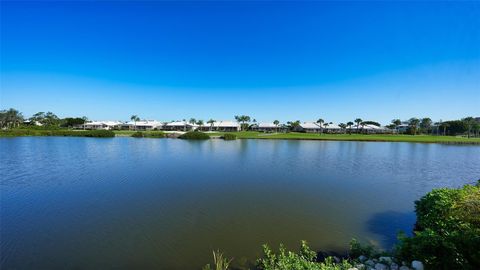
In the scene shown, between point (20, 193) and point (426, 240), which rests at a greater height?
point (426, 240)

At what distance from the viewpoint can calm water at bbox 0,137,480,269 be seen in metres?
7.54

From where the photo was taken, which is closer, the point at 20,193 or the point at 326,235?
the point at 326,235

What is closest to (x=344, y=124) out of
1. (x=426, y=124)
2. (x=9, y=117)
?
(x=426, y=124)

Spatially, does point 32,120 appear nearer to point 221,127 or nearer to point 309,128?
point 221,127

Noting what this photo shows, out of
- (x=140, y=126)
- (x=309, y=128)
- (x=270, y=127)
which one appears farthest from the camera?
(x=140, y=126)

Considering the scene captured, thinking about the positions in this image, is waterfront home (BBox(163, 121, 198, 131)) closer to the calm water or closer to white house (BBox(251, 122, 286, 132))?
white house (BBox(251, 122, 286, 132))

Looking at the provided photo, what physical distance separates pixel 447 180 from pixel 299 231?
1737 centimetres

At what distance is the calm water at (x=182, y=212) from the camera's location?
7.54m

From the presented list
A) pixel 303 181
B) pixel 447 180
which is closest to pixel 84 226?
pixel 303 181

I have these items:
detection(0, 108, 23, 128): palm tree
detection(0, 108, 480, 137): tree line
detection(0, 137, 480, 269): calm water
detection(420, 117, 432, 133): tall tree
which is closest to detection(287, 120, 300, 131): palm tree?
detection(0, 108, 480, 137): tree line

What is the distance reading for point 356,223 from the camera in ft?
32.9

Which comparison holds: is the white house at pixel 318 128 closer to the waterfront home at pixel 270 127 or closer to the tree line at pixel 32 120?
A: the waterfront home at pixel 270 127

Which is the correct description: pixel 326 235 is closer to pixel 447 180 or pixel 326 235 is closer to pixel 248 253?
pixel 248 253

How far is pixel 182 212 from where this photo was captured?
1080 centimetres
